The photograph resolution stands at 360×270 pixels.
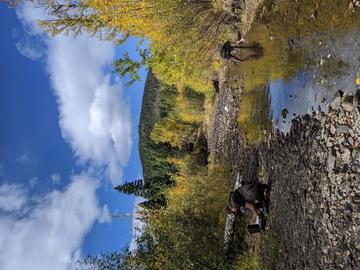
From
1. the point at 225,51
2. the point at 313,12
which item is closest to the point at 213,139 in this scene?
the point at 225,51

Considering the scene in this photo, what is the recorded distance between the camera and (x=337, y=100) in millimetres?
9547

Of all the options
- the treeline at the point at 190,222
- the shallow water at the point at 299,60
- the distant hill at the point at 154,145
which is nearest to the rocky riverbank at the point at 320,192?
the shallow water at the point at 299,60

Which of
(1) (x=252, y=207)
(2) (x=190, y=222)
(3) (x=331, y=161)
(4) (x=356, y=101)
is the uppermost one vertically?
(2) (x=190, y=222)

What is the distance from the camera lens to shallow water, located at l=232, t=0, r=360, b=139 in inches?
389

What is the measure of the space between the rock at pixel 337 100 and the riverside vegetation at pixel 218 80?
36 centimetres

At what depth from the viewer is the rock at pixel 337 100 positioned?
9.43 m

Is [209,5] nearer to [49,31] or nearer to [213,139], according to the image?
[49,31]

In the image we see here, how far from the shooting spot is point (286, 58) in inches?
539

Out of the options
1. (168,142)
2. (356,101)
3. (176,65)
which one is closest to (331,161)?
(356,101)

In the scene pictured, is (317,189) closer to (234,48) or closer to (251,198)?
(251,198)

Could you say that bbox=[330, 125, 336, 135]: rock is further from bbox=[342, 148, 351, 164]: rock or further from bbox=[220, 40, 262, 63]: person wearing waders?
bbox=[220, 40, 262, 63]: person wearing waders

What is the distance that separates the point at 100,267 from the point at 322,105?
8.88 m

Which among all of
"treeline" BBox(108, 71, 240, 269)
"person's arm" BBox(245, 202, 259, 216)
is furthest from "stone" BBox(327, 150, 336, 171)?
"treeline" BBox(108, 71, 240, 269)

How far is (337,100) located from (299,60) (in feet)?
10.7
